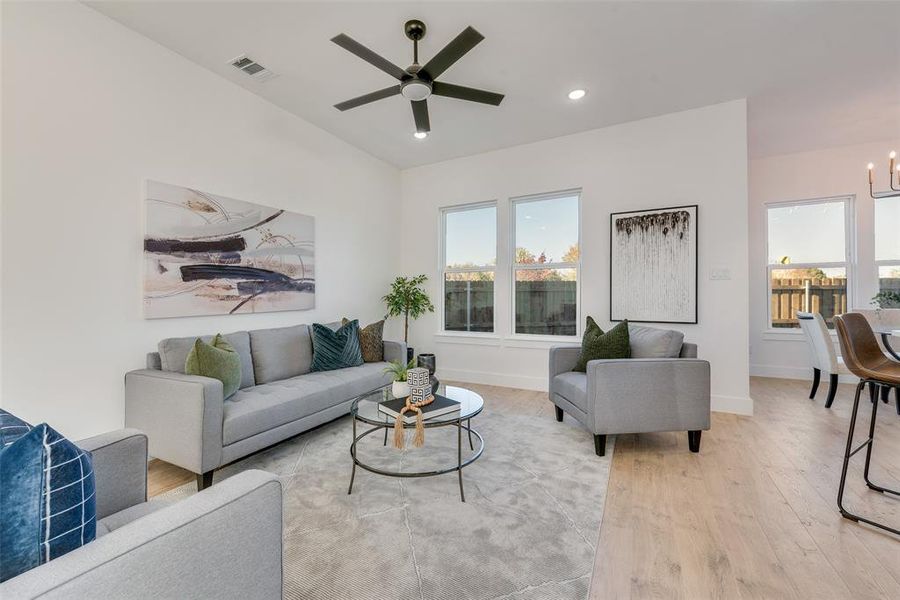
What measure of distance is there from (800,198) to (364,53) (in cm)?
571

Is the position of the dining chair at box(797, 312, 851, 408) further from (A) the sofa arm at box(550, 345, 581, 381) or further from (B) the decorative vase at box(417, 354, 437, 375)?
(B) the decorative vase at box(417, 354, 437, 375)

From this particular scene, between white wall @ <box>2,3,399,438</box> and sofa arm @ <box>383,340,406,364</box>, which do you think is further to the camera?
sofa arm @ <box>383,340,406,364</box>

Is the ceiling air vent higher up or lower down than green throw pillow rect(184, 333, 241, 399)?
higher up

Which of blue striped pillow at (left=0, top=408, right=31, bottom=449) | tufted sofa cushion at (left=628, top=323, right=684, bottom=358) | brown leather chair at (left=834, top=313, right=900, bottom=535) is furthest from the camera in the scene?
tufted sofa cushion at (left=628, top=323, right=684, bottom=358)

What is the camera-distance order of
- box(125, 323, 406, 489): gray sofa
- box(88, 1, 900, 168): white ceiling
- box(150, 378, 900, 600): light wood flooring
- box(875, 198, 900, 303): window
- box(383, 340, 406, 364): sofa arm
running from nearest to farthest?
box(150, 378, 900, 600): light wood flooring
box(125, 323, 406, 489): gray sofa
box(88, 1, 900, 168): white ceiling
box(383, 340, 406, 364): sofa arm
box(875, 198, 900, 303): window

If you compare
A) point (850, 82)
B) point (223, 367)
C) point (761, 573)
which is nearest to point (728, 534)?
point (761, 573)

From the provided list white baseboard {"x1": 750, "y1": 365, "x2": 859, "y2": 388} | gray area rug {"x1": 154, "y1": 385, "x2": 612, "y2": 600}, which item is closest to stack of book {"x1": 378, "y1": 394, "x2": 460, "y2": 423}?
gray area rug {"x1": 154, "y1": 385, "x2": 612, "y2": 600}

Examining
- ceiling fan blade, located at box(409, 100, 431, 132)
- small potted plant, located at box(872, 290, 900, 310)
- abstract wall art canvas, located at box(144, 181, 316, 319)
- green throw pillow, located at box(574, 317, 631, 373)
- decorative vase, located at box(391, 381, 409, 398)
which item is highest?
ceiling fan blade, located at box(409, 100, 431, 132)

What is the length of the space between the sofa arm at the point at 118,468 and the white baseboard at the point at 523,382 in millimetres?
3777

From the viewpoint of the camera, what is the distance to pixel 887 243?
4.55m

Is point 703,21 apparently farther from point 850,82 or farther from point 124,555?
point 124,555

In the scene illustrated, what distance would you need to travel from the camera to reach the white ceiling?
2.45 m

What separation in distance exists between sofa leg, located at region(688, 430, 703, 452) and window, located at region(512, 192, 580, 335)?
1.80 m

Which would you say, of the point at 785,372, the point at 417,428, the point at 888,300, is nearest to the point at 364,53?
the point at 417,428
